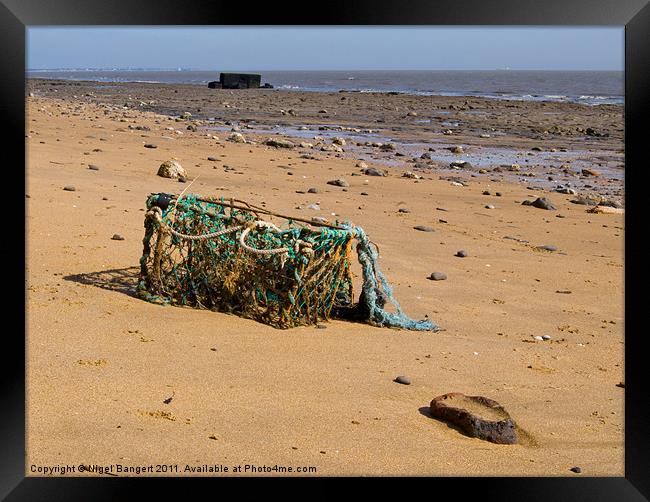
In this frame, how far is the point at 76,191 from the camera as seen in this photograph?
977 cm

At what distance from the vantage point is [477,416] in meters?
4.33

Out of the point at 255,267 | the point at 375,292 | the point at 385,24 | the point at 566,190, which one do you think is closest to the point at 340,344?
the point at 375,292

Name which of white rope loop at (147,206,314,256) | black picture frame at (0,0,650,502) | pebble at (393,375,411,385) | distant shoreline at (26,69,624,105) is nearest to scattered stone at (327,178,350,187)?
white rope loop at (147,206,314,256)

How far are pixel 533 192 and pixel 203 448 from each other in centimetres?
1004

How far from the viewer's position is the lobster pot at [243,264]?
18.2 feet

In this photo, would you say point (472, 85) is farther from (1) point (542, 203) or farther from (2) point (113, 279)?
(2) point (113, 279)

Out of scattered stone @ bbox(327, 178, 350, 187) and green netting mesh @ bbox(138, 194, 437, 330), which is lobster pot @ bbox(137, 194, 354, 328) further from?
scattered stone @ bbox(327, 178, 350, 187)

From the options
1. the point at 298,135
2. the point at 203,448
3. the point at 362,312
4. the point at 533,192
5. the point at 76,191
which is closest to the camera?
the point at 203,448

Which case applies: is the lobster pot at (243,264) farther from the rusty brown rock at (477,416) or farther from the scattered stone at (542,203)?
the scattered stone at (542,203)

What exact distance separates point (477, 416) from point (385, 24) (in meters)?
2.02

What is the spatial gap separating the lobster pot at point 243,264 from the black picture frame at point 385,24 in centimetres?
225

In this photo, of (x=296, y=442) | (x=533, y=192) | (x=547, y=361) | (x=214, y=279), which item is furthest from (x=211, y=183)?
(x=296, y=442)
